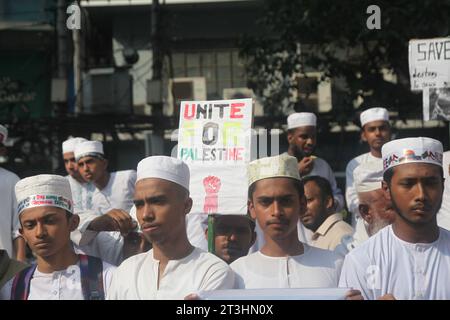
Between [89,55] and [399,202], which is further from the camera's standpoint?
[89,55]

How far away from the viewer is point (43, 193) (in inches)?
171

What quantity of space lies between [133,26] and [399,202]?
2085 millimetres

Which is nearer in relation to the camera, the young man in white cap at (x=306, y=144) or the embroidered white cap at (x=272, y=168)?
the embroidered white cap at (x=272, y=168)

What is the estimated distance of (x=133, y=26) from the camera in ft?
17.9

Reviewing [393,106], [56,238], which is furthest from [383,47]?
[56,238]

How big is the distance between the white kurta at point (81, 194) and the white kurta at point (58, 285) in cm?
74

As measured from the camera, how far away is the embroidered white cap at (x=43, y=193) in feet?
14.2

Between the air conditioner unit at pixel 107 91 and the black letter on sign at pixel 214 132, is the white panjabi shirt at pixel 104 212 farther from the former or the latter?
the air conditioner unit at pixel 107 91

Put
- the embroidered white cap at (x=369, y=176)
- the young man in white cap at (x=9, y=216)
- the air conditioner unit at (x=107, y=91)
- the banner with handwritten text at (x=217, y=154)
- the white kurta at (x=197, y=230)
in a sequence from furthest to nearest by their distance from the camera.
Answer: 1. the air conditioner unit at (x=107, y=91)
2. the young man in white cap at (x=9, y=216)
3. the embroidered white cap at (x=369, y=176)
4. the white kurta at (x=197, y=230)
5. the banner with handwritten text at (x=217, y=154)

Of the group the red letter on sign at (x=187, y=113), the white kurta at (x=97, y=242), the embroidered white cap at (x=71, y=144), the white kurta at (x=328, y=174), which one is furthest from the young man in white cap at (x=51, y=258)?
the white kurta at (x=328, y=174)

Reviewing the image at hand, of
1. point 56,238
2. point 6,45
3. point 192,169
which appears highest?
point 6,45

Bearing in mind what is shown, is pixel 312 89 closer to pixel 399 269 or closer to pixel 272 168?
pixel 272 168

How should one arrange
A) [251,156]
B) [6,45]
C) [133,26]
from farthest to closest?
[6,45], [133,26], [251,156]

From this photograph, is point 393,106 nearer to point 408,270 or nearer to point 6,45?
point 408,270
